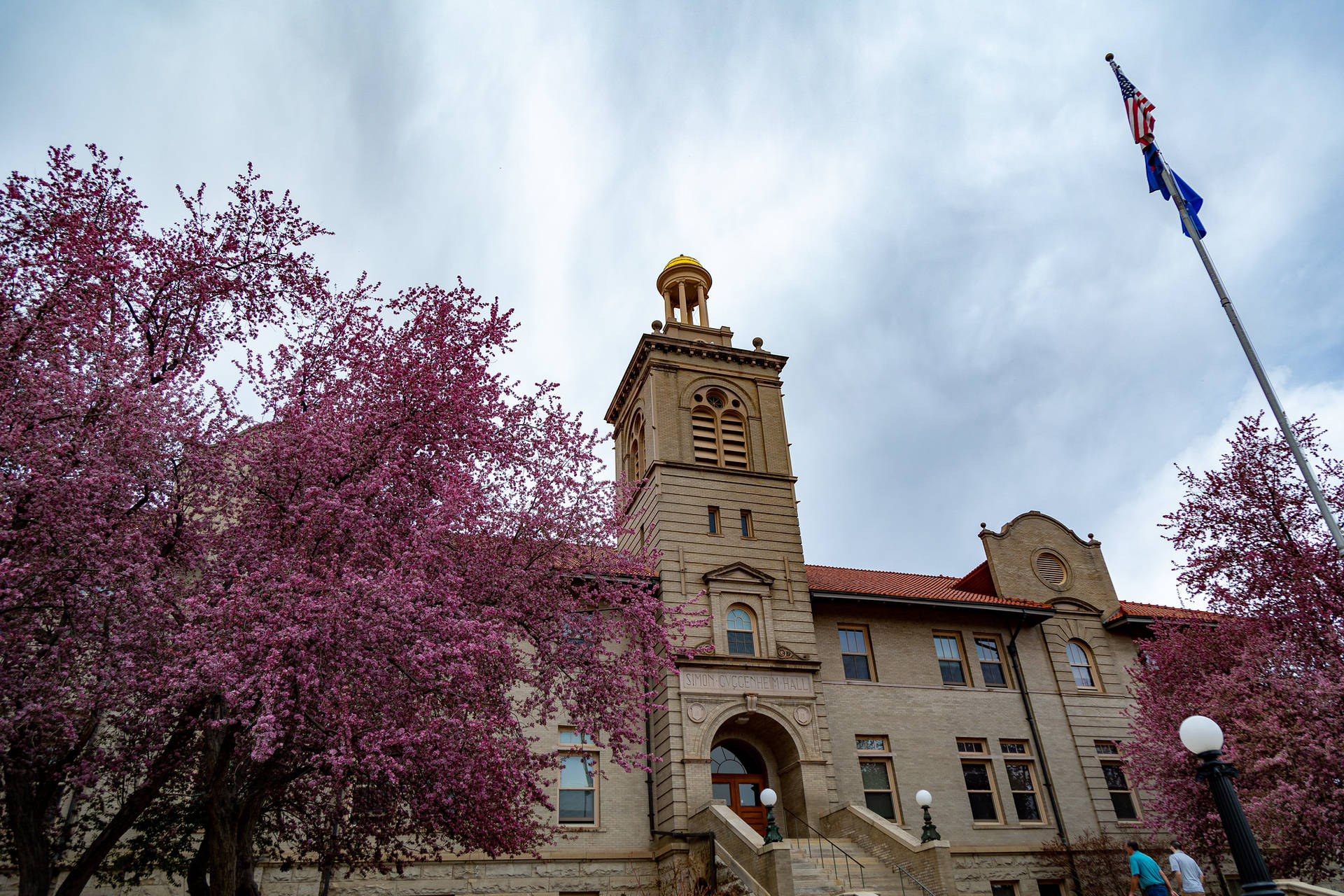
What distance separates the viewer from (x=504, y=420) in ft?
49.6

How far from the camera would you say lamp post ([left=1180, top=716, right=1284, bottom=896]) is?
754 centimetres

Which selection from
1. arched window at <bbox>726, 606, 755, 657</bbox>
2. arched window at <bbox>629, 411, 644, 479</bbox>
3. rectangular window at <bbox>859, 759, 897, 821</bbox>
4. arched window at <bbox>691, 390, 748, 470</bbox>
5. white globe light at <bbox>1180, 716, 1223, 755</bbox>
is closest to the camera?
white globe light at <bbox>1180, 716, 1223, 755</bbox>

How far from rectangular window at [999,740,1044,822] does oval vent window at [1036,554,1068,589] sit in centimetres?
579

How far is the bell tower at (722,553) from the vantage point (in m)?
22.7

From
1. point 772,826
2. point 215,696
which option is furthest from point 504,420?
point 772,826

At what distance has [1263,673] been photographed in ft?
60.8

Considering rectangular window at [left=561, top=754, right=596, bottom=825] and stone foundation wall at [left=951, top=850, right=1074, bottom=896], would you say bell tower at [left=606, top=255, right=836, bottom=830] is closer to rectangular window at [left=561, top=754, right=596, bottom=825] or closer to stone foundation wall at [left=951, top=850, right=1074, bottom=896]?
rectangular window at [left=561, top=754, right=596, bottom=825]

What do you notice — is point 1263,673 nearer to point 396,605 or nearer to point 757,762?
point 757,762

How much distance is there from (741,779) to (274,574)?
16.0m

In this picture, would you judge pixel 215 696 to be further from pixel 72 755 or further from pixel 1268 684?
Result: pixel 1268 684

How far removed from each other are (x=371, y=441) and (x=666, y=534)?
13.5 metres

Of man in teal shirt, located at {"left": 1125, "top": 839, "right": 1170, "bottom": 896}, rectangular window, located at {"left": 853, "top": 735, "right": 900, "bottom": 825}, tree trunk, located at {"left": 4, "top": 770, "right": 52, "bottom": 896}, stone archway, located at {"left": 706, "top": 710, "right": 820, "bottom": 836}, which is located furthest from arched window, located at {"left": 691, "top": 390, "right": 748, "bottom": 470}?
tree trunk, located at {"left": 4, "top": 770, "right": 52, "bottom": 896}

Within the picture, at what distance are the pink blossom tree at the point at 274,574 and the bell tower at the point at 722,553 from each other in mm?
7694

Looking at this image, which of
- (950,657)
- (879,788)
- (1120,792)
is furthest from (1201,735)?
(1120,792)
